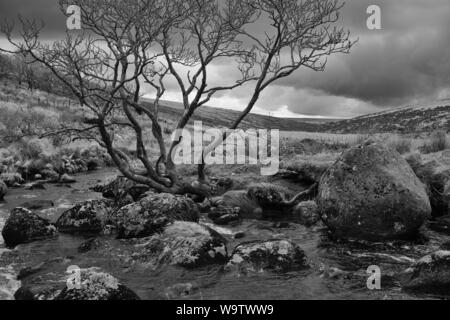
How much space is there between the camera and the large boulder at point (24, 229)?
10.7 metres

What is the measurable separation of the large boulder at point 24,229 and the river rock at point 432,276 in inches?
325

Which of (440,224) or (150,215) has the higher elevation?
(150,215)

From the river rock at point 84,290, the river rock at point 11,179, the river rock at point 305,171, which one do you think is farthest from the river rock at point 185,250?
the river rock at point 11,179

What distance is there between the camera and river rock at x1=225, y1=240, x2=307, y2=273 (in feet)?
27.5

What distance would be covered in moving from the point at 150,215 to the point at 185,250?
2.62 metres

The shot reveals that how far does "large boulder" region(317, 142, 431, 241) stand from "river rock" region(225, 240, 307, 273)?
200 centimetres

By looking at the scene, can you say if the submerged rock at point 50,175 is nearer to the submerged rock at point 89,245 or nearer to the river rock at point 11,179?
the river rock at point 11,179

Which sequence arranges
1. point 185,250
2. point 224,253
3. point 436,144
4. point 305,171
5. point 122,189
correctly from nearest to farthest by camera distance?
point 185,250 < point 224,253 < point 305,171 < point 122,189 < point 436,144

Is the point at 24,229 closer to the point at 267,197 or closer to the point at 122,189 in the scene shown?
the point at 122,189

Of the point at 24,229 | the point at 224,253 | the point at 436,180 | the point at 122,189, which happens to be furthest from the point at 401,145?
the point at 24,229

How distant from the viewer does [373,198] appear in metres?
10.0

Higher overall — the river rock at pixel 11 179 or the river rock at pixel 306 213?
the river rock at pixel 11 179

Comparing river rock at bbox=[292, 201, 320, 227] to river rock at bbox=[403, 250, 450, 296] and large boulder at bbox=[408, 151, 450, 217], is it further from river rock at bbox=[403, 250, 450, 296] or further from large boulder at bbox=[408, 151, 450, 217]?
river rock at bbox=[403, 250, 450, 296]
